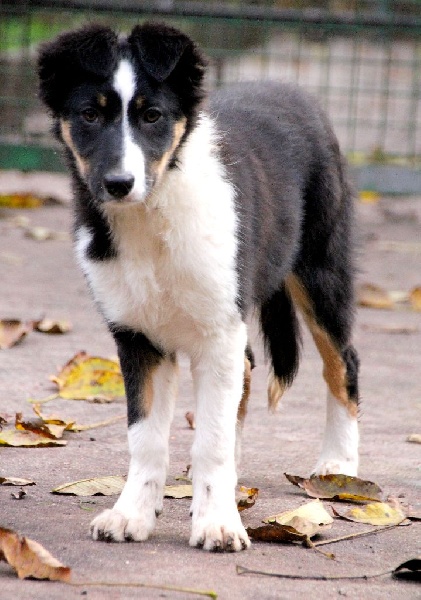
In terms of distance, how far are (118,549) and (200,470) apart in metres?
0.38

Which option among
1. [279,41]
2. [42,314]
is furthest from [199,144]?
[279,41]

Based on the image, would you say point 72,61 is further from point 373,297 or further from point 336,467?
point 373,297

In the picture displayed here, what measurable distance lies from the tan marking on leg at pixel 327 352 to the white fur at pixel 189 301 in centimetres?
108

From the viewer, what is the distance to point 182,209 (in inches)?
147

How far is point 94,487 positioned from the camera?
4023 millimetres

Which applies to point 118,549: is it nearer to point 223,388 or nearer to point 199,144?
point 223,388

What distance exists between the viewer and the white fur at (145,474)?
358cm

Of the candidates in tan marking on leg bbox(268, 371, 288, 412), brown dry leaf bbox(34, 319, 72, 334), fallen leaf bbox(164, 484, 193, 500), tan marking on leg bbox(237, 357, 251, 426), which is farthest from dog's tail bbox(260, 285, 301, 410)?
brown dry leaf bbox(34, 319, 72, 334)

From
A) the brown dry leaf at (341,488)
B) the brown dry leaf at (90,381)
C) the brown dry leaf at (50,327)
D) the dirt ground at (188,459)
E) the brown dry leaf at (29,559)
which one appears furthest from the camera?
the brown dry leaf at (50,327)

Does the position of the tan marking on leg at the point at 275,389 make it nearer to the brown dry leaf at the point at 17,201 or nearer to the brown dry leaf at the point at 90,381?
the brown dry leaf at the point at 90,381

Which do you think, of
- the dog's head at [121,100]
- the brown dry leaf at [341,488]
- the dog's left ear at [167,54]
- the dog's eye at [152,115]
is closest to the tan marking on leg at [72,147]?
the dog's head at [121,100]

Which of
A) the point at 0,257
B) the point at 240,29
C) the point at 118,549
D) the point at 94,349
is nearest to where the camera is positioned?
the point at 118,549

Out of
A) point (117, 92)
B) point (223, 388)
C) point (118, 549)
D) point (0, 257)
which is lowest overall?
point (0, 257)

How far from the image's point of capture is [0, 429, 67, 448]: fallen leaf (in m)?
4.47
